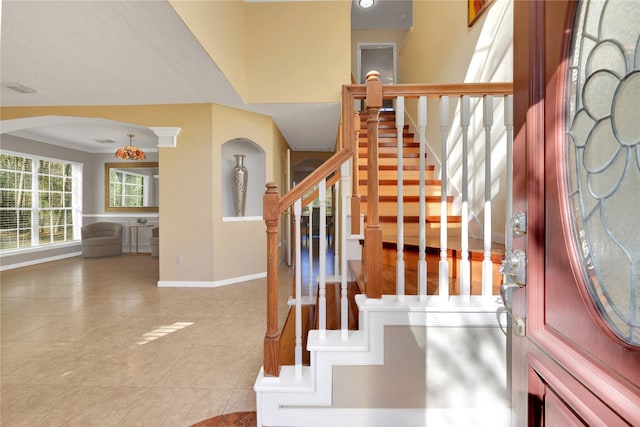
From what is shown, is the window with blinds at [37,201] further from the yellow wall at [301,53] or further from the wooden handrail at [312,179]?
the wooden handrail at [312,179]

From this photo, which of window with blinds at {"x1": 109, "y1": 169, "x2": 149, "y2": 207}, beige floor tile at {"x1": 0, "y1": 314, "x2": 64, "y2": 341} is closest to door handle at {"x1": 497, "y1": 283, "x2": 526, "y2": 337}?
Result: beige floor tile at {"x1": 0, "y1": 314, "x2": 64, "y2": 341}

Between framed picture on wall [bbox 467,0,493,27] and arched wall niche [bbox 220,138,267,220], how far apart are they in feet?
10.4

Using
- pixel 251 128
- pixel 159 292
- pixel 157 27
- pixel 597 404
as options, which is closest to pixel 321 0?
pixel 251 128

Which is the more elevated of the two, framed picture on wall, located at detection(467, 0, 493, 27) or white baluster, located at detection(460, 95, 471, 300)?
framed picture on wall, located at detection(467, 0, 493, 27)

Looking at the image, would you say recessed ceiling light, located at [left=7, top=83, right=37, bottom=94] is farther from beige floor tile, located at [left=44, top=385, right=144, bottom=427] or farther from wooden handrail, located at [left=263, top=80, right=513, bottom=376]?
wooden handrail, located at [left=263, top=80, right=513, bottom=376]

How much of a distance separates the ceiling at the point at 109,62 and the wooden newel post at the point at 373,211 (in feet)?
5.90

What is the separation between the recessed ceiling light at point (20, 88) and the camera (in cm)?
353

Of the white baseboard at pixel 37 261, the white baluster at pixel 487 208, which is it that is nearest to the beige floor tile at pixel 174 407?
the white baluster at pixel 487 208

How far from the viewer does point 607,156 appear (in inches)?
20.7

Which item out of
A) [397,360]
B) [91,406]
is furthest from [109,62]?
[397,360]

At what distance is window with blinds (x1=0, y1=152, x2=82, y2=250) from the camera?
5664 mm

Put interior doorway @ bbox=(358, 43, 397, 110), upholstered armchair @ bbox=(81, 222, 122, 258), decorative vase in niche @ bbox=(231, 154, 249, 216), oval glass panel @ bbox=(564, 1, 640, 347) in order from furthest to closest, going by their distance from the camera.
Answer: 1. interior doorway @ bbox=(358, 43, 397, 110)
2. upholstered armchair @ bbox=(81, 222, 122, 258)
3. decorative vase in niche @ bbox=(231, 154, 249, 216)
4. oval glass panel @ bbox=(564, 1, 640, 347)

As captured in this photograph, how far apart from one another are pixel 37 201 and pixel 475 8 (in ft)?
26.8

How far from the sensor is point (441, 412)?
4.64 ft
